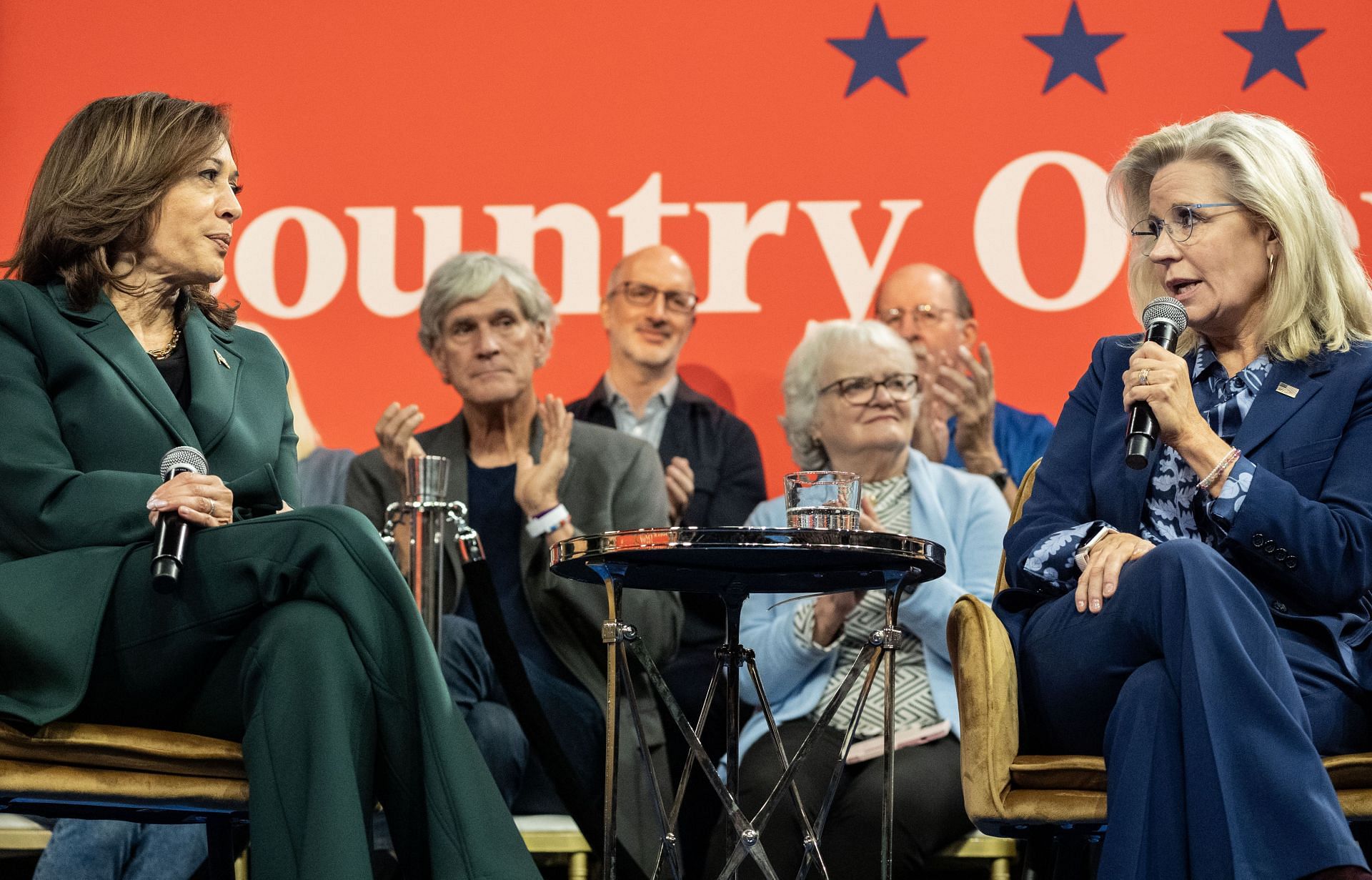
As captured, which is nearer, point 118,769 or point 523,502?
point 118,769

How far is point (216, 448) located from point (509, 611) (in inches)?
45.5

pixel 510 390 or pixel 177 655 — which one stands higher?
pixel 510 390

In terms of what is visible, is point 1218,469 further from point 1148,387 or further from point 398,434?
point 398,434

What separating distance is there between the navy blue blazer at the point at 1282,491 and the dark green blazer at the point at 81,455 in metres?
1.22

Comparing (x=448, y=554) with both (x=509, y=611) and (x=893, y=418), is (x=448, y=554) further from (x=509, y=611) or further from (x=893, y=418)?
(x=893, y=418)

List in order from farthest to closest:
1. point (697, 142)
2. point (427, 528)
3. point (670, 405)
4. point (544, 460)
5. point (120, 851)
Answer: point (697, 142), point (670, 405), point (544, 460), point (427, 528), point (120, 851)

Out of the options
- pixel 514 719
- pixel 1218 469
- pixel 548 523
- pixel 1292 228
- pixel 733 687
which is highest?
pixel 1292 228

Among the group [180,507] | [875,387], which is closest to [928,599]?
[875,387]

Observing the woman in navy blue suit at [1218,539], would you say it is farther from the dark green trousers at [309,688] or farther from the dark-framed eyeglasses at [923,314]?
Answer: the dark-framed eyeglasses at [923,314]

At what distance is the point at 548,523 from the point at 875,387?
84cm

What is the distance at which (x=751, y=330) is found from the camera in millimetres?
4316

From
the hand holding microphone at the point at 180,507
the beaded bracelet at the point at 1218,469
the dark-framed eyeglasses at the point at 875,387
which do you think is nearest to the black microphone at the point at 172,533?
the hand holding microphone at the point at 180,507

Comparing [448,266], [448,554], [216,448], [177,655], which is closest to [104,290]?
[216,448]

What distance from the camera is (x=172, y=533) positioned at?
2145 mm
